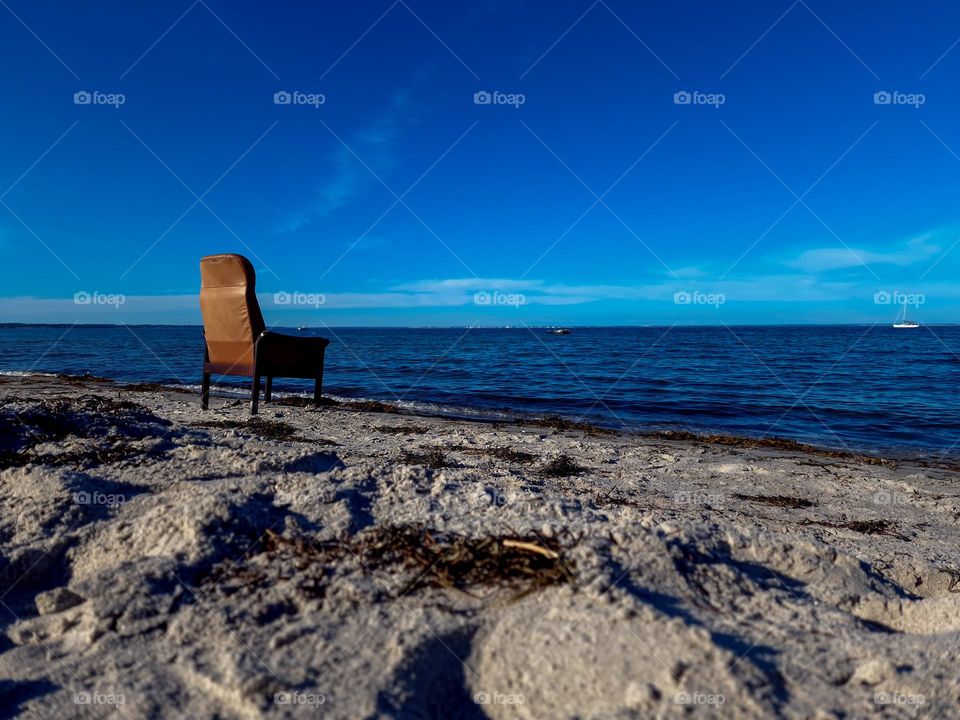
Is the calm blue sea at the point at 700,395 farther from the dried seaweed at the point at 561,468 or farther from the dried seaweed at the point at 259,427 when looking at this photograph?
the dried seaweed at the point at 561,468

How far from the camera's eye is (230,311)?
7.34 m

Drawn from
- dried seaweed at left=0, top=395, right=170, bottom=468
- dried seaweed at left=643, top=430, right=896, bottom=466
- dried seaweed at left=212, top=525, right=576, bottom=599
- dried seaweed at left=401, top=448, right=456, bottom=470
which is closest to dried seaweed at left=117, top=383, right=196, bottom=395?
dried seaweed at left=0, top=395, right=170, bottom=468

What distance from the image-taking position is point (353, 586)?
201cm

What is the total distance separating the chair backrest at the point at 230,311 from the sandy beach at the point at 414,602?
3.72 meters

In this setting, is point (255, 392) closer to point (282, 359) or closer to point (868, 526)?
point (282, 359)

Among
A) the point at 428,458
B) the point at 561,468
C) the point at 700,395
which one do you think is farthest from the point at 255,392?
the point at 700,395

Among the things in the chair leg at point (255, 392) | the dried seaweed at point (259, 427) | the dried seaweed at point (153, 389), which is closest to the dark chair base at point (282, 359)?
the chair leg at point (255, 392)

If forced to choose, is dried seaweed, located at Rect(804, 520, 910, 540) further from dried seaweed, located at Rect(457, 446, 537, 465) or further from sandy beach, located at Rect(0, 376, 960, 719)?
dried seaweed, located at Rect(457, 446, 537, 465)

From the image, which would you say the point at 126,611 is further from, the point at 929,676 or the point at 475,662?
the point at 929,676

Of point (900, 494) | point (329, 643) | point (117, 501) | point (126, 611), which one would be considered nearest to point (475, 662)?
point (329, 643)

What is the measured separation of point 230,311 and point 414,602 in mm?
6282

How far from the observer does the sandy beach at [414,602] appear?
5.22 feet

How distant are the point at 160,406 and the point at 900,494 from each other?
874 cm

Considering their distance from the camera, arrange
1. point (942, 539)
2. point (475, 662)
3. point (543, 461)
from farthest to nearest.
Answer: point (543, 461) → point (942, 539) → point (475, 662)
